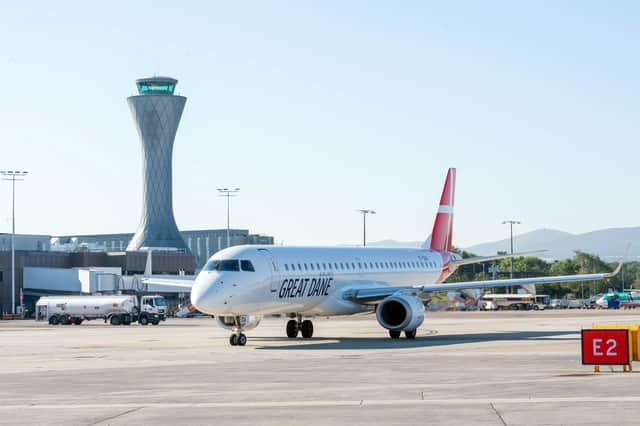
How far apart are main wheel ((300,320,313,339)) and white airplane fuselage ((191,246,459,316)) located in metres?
1.46

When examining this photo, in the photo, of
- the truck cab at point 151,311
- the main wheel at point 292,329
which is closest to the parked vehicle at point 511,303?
the truck cab at point 151,311

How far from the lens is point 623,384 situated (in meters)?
26.8

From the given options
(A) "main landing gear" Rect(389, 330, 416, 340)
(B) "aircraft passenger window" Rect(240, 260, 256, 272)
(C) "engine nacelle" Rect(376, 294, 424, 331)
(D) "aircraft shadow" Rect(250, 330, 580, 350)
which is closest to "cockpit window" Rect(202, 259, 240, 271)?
(B) "aircraft passenger window" Rect(240, 260, 256, 272)

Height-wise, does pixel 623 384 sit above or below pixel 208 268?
below

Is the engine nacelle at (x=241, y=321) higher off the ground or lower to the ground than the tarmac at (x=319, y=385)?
higher

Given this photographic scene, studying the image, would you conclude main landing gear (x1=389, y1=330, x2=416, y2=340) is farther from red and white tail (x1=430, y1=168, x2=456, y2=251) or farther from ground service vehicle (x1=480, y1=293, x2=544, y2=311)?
ground service vehicle (x1=480, y1=293, x2=544, y2=311)

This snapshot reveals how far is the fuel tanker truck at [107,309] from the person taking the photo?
298 ft

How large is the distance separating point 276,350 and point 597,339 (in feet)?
52.9

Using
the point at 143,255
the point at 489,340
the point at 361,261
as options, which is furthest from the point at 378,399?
the point at 143,255

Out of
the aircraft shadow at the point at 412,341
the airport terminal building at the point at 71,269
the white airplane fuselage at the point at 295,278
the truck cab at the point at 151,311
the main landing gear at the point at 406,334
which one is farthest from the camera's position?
the airport terminal building at the point at 71,269

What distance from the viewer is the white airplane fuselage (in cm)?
4619

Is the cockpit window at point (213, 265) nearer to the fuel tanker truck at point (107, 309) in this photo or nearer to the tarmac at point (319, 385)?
the tarmac at point (319, 385)

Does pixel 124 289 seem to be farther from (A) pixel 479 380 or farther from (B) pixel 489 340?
(A) pixel 479 380

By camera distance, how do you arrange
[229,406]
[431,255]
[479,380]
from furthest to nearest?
[431,255], [479,380], [229,406]
